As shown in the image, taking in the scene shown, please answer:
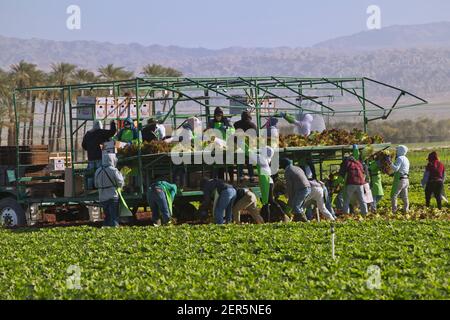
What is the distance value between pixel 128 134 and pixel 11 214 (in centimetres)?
400

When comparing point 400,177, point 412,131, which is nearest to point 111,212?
point 400,177

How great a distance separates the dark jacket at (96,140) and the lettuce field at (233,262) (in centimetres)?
386

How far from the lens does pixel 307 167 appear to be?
2580 centimetres

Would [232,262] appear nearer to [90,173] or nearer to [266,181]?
[266,181]

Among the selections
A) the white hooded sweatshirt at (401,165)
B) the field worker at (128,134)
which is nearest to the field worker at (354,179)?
the white hooded sweatshirt at (401,165)

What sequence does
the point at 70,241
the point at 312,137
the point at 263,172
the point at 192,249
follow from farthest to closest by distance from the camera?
1. the point at 312,137
2. the point at 263,172
3. the point at 70,241
4. the point at 192,249

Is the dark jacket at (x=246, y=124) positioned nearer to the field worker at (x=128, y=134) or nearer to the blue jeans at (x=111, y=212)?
the field worker at (x=128, y=134)

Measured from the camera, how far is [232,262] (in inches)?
614

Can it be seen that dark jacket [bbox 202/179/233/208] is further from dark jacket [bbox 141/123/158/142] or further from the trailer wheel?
the trailer wheel

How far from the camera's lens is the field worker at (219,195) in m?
22.9

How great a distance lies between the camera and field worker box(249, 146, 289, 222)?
930 inches

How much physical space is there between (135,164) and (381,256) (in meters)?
9.78
